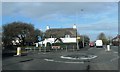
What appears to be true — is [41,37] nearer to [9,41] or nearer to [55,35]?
[55,35]

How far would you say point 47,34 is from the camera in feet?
390

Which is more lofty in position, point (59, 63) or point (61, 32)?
point (61, 32)

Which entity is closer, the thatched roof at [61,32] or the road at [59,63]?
the road at [59,63]

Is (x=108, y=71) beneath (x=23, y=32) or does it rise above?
beneath

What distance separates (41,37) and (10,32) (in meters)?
21.1

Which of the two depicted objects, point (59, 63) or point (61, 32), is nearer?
point (59, 63)

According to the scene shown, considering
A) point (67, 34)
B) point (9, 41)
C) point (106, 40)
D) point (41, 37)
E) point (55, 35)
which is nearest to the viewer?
point (9, 41)

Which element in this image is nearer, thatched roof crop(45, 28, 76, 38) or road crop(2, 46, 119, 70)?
road crop(2, 46, 119, 70)

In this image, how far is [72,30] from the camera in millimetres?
137375

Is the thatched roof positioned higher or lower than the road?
higher

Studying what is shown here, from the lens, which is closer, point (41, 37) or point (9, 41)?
point (9, 41)

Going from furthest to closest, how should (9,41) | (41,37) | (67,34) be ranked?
(67,34), (41,37), (9,41)

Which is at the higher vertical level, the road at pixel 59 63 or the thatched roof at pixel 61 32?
the thatched roof at pixel 61 32

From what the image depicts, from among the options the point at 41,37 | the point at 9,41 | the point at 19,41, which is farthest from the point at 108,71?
the point at 41,37
